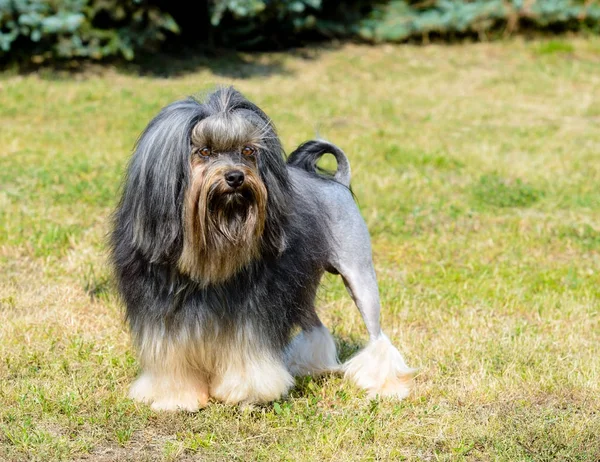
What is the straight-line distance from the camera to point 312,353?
→ 5.08 meters

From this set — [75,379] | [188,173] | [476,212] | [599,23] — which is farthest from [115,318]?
[599,23]

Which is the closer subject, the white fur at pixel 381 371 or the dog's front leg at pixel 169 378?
the dog's front leg at pixel 169 378

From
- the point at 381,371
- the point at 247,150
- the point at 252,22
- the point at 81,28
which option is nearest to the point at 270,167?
the point at 247,150

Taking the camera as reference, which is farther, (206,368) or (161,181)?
(206,368)

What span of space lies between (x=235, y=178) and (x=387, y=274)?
3.14 m

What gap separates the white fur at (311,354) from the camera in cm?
505

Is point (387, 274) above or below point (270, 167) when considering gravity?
below

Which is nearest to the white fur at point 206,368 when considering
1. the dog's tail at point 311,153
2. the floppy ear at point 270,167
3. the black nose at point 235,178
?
the floppy ear at point 270,167

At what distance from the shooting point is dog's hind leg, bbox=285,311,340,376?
5.05m

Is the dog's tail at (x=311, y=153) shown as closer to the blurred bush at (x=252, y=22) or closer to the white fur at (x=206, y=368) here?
the white fur at (x=206, y=368)

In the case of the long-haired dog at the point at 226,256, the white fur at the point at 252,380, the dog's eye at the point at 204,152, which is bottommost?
the white fur at the point at 252,380

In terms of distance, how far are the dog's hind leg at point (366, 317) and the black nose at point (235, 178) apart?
1063 mm

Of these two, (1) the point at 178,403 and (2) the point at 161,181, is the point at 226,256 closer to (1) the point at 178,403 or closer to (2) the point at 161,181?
(2) the point at 161,181

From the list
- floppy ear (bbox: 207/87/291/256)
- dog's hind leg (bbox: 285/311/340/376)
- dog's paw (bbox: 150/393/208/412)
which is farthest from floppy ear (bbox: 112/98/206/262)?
dog's hind leg (bbox: 285/311/340/376)
